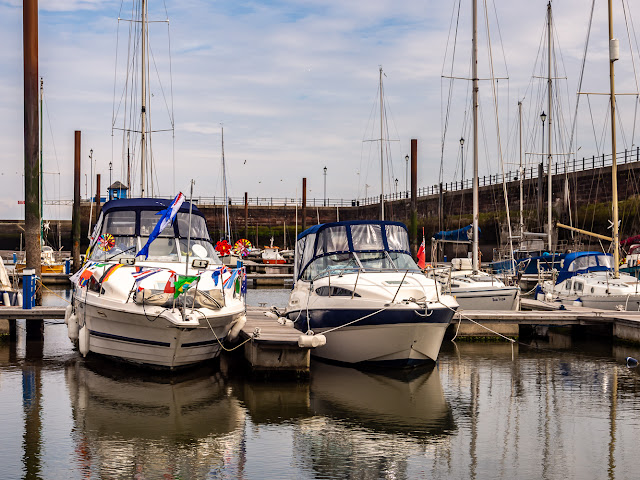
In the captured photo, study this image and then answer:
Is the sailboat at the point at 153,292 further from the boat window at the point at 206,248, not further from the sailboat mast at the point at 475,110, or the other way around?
the sailboat mast at the point at 475,110

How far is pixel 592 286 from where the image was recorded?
2394 cm

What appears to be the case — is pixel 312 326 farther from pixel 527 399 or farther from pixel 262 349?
pixel 527 399

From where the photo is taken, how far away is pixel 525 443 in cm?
1077

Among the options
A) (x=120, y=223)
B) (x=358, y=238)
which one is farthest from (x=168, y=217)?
(x=358, y=238)

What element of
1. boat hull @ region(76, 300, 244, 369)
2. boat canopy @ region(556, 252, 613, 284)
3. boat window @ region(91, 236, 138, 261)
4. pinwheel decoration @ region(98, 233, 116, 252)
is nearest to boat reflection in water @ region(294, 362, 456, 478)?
boat hull @ region(76, 300, 244, 369)

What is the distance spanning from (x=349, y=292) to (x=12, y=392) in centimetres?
655

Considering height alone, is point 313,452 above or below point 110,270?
below

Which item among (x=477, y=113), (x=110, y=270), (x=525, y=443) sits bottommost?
(x=525, y=443)

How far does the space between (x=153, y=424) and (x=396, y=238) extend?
798 cm

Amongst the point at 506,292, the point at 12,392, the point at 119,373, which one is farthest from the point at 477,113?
the point at 12,392

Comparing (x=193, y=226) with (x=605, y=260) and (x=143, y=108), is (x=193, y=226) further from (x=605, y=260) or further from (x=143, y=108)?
(x=605, y=260)

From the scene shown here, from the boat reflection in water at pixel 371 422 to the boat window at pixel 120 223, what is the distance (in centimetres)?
527

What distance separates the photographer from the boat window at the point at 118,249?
16.7m

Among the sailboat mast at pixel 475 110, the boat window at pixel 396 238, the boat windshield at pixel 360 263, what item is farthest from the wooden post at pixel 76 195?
the boat window at pixel 396 238
